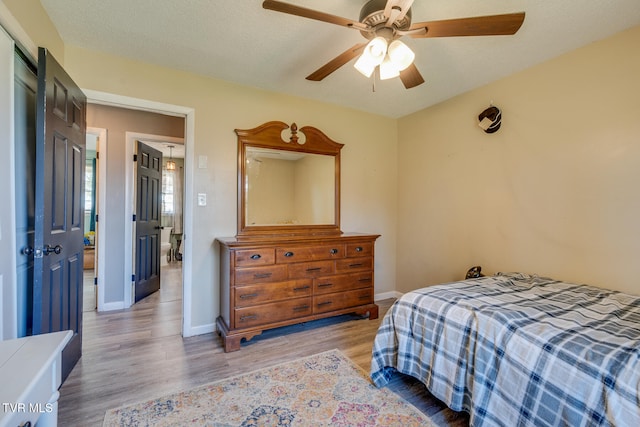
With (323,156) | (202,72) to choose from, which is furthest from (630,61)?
(202,72)

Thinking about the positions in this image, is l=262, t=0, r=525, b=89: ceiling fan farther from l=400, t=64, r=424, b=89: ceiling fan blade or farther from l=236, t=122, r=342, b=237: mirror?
l=236, t=122, r=342, b=237: mirror

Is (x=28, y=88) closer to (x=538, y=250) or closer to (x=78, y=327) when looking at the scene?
(x=78, y=327)

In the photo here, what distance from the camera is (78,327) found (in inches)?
86.4

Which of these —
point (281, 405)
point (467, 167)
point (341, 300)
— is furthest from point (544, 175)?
point (281, 405)

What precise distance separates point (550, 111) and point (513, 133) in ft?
1.00

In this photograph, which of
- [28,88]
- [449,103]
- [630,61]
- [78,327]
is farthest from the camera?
[449,103]

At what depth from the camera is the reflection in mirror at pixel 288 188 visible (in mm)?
2908

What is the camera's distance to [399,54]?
62.2 inches

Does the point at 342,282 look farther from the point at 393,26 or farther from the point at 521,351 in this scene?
the point at 393,26

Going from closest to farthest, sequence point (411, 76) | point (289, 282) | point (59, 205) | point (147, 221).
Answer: point (59, 205), point (411, 76), point (289, 282), point (147, 221)

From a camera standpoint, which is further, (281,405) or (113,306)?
(113,306)

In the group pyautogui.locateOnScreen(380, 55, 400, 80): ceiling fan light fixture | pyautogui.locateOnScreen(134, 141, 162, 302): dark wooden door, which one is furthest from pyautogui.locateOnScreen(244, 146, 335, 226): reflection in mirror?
pyautogui.locateOnScreen(134, 141, 162, 302): dark wooden door

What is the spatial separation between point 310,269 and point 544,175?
2193 mm

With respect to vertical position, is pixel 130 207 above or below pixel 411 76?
below
